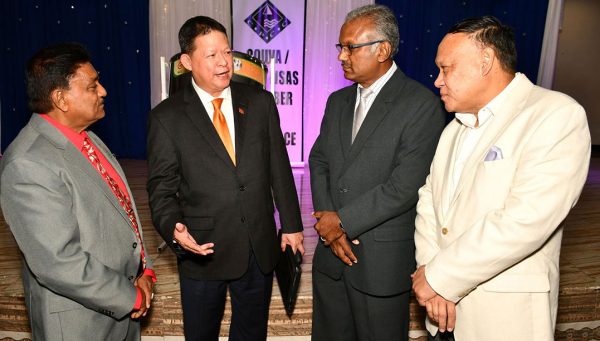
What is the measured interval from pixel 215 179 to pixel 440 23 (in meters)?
7.02

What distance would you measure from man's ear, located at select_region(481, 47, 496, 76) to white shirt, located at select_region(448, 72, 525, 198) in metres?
0.09

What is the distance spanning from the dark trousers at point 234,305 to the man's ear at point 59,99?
2.79 feet

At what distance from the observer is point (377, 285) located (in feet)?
5.96

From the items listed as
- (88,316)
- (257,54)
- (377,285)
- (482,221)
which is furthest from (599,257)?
(257,54)

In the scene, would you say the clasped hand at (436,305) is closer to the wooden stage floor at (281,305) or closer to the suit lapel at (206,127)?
the suit lapel at (206,127)

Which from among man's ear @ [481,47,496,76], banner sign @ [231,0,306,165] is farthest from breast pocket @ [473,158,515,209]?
banner sign @ [231,0,306,165]

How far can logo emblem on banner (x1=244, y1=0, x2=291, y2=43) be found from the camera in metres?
7.01

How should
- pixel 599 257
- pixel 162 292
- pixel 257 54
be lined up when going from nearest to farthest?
pixel 162 292
pixel 599 257
pixel 257 54

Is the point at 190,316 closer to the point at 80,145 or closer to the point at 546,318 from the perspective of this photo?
the point at 80,145

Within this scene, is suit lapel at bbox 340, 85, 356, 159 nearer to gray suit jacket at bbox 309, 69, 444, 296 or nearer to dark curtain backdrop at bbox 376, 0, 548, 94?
gray suit jacket at bbox 309, 69, 444, 296

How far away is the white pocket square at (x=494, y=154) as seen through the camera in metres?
1.28

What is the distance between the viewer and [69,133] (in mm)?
1509

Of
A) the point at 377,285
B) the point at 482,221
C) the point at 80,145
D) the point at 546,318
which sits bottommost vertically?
the point at 377,285

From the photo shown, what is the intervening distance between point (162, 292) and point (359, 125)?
165cm
